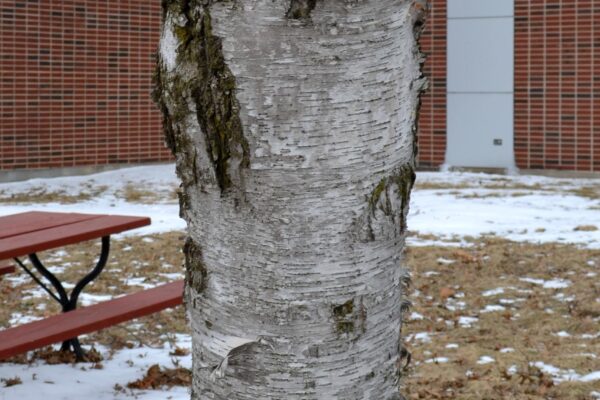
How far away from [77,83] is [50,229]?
9463mm

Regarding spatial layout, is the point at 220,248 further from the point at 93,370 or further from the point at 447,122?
the point at 447,122

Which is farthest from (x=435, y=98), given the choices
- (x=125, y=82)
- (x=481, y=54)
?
(x=125, y=82)

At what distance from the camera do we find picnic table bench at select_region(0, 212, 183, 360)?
4.41m

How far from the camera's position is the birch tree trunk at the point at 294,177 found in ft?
5.35

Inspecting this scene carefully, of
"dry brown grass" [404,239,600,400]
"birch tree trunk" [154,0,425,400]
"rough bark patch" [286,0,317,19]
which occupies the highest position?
"rough bark patch" [286,0,317,19]

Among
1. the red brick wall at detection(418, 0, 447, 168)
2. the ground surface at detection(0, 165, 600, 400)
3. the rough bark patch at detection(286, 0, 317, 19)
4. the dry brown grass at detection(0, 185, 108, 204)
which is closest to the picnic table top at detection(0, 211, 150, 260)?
the ground surface at detection(0, 165, 600, 400)

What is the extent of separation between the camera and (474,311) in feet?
21.5

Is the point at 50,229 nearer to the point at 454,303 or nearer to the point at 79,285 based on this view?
the point at 79,285

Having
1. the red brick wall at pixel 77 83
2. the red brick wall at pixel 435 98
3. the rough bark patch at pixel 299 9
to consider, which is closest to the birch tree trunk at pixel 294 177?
the rough bark patch at pixel 299 9

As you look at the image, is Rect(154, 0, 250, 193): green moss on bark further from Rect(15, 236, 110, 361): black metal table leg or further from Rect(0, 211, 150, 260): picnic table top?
Rect(15, 236, 110, 361): black metal table leg

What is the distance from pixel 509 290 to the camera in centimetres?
706

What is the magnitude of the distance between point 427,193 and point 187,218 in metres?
10.7

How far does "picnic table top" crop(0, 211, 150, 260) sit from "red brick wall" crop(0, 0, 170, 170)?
8218 millimetres

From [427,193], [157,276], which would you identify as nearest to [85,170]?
[427,193]
